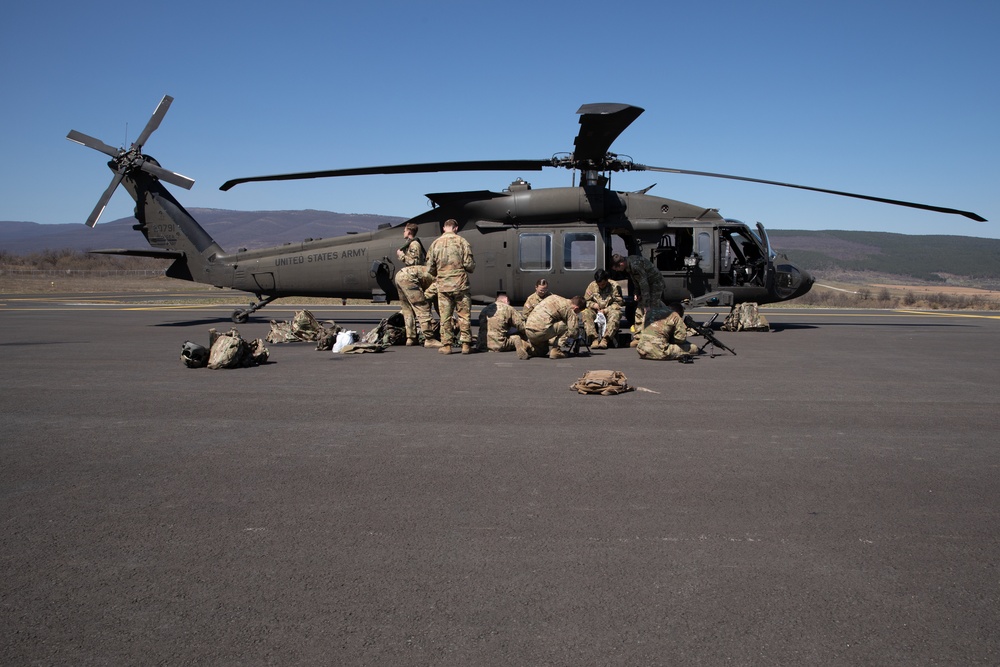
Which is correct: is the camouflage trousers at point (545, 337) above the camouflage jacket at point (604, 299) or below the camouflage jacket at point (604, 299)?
below

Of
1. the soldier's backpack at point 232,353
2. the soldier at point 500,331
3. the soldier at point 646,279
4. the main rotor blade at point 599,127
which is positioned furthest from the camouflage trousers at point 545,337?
the soldier's backpack at point 232,353

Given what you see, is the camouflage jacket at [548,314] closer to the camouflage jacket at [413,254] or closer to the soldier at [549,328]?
the soldier at [549,328]

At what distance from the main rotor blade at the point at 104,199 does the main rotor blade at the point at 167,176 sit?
23.3 inches

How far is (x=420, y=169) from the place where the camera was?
1245cm

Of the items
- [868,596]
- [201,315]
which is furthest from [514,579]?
[201,315]

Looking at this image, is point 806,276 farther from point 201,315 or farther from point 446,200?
point 201,315

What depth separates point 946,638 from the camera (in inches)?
106

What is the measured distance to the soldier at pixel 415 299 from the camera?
38.8ft

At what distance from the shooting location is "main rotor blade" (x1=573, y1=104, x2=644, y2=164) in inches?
406

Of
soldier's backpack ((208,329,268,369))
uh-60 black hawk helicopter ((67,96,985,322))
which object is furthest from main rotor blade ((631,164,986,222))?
soldier's backpack ((208,329,268,369))

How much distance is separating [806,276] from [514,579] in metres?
14.3

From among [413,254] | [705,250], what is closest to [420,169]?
[413,254]

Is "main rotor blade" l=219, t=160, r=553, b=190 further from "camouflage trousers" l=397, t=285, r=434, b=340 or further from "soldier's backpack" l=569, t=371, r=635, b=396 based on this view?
"soldier's backpack" l=569, t=371, r=635, b=396

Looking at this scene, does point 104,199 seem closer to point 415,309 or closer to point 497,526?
point 415,309
